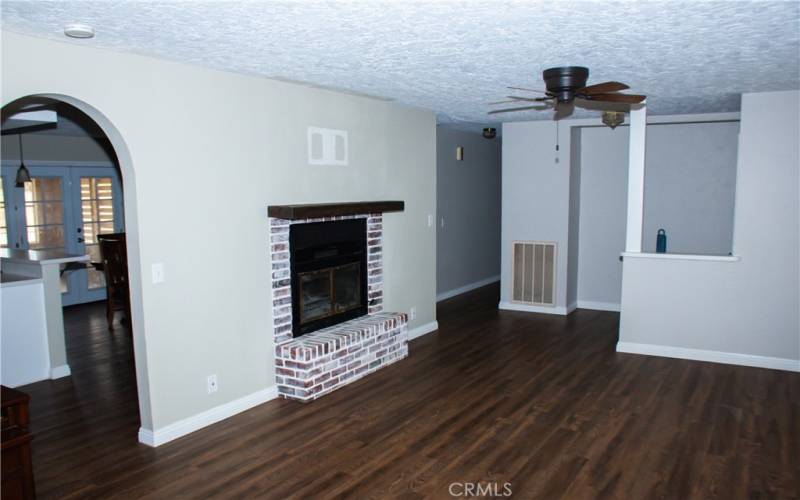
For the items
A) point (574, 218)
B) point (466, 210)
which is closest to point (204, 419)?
point (574, 218)

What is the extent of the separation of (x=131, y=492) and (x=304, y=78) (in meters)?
2.79

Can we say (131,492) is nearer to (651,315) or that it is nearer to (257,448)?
(257,448)

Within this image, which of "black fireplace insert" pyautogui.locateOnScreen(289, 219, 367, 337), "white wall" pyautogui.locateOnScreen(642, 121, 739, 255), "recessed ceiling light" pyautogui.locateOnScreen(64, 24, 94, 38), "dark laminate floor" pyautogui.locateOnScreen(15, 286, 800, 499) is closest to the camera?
"recessed ceiling light" pyautogui.locateOnScreen(64, 24, 94, 38)

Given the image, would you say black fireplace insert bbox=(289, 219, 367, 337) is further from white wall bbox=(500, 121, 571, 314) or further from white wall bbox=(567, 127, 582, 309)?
white wall bbox=(567, 127, 582, 309)

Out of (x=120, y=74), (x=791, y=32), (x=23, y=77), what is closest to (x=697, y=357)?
(x=791, y=32)

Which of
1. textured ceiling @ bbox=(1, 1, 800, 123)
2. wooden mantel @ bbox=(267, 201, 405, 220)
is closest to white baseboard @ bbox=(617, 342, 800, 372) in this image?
textured ceiling @ bbox=(1, 1, 800, 123)

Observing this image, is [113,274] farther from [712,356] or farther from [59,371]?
[712,356]

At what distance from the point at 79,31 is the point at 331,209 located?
219 centimetres

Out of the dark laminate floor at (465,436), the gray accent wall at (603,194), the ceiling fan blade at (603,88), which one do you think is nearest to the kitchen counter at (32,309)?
the dark laminate floor at (465,436)

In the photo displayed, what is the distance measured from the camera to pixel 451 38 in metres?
2.98

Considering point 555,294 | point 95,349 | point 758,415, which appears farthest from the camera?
point 555,294

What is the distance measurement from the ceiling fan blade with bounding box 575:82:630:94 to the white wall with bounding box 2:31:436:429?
2.08 m

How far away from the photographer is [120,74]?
10.9ft

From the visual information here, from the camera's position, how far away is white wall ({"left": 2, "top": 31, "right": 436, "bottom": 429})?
3275 mm
